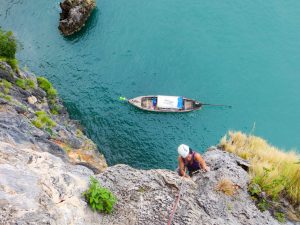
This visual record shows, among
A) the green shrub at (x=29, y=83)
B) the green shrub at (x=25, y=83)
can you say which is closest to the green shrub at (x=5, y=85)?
the green shrub at (x=25, y=83)

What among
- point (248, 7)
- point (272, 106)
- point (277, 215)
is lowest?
point (277, 215)

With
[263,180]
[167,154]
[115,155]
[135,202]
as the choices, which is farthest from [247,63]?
[135,202]

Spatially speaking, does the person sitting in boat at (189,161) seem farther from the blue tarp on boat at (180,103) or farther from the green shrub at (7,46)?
the green shrub at (7,46)

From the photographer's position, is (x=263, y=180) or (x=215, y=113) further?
(x=215, y=113)

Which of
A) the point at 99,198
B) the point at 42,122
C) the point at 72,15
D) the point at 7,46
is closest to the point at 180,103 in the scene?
the point at 42,122

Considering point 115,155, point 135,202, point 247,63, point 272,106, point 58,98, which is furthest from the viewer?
point 247,63

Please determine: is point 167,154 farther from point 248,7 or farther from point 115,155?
point 248,7
